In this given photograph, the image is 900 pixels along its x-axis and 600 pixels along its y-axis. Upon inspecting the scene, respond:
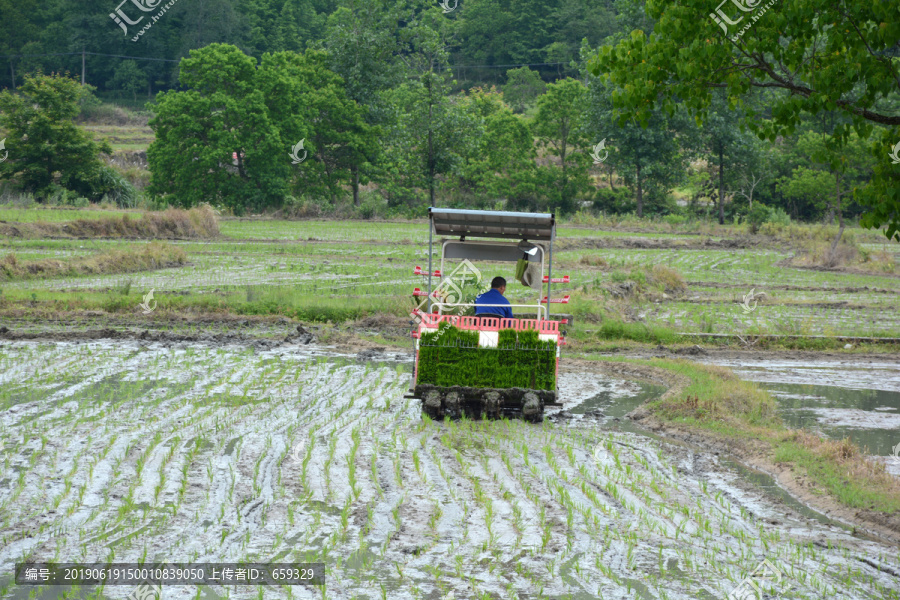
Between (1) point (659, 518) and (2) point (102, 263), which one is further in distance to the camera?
(2) point (102, 263)

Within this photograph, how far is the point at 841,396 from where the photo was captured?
591 inches

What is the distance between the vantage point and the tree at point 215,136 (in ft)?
168

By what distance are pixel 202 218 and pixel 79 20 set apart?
51.3m

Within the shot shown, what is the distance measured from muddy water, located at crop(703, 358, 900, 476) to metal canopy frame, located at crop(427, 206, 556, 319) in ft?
14.9

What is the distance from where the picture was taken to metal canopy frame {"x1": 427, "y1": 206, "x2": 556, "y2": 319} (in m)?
12.2

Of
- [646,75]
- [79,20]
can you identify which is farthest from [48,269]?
[79,20]

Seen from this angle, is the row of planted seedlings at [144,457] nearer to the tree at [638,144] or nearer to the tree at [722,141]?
the tree at [638,144]

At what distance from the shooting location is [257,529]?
7.50 meters

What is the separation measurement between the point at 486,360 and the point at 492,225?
2297mm

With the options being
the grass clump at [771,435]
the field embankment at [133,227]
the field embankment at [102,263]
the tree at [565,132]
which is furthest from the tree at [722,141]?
the grass clump at [771,435]

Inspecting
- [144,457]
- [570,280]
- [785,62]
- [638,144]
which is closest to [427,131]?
[638,144]

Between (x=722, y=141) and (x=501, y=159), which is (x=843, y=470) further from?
(x=501, y=159)

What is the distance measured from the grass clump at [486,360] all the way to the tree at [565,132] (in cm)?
5174

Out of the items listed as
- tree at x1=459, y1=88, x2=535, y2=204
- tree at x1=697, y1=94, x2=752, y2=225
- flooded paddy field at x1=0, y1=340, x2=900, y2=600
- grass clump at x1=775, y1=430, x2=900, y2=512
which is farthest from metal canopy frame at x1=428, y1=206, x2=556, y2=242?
tree at x1=459, y1=88, x2=535, y2=204
